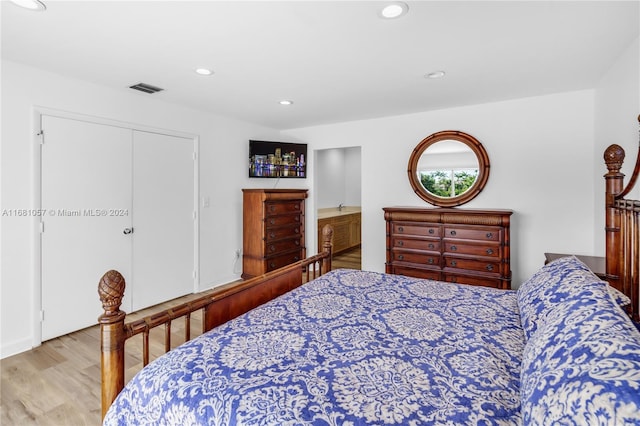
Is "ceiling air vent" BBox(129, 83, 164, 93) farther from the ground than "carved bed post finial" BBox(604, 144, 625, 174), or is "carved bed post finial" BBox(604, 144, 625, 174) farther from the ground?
"ceiling air vent" BBox(129, 83, 164, 93)

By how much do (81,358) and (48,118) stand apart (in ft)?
6.98

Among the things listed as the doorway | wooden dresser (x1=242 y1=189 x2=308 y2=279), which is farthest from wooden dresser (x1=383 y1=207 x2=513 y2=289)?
the doorway

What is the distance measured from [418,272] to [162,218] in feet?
10.3

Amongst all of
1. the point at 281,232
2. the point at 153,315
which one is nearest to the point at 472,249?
the point at 281,232

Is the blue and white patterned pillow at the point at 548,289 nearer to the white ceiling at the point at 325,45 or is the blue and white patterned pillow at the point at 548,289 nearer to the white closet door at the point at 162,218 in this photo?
the white ceiling at the point at 325,45

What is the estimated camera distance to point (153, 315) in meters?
1.36

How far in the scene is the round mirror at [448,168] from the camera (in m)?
3.97

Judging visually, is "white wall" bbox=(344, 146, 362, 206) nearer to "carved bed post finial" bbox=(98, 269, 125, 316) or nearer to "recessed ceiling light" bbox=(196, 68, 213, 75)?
"recessed ceiling light" bbox=(196, 68, 213, 75)

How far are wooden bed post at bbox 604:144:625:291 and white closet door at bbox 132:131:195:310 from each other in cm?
402

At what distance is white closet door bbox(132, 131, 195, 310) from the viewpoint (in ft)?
11.9

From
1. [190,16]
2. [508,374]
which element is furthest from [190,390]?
[190,16]

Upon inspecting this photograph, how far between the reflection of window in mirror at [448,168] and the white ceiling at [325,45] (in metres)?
0.77

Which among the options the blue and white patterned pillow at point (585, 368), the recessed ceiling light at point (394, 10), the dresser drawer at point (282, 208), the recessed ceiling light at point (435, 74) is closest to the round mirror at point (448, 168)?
the recessed ceiling light at point (435, 74)

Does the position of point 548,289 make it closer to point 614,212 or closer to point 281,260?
point 614,212
